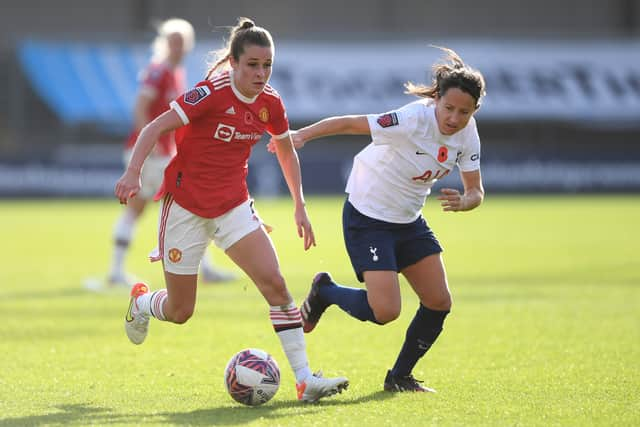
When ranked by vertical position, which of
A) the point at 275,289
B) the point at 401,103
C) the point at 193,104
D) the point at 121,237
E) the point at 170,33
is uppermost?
the point at 193,104

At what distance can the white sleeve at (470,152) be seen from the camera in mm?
6215

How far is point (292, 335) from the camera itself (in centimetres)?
584

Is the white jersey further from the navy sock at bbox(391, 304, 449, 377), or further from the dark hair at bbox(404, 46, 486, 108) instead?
the navy sock at bbox(391, 304, 449, 377)

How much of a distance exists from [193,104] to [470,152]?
166 centimetres

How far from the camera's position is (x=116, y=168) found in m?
25.5

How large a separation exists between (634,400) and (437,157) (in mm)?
1733

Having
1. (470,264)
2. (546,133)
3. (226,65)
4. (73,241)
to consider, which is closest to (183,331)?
(226,65)

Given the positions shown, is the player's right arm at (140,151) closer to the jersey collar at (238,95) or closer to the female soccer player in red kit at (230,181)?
the female soccer player in red kit at (230,181)

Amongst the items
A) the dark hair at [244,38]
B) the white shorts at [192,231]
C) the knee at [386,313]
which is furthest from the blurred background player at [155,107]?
the knee at [386,313]

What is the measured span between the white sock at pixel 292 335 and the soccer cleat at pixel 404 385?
1.97 ft

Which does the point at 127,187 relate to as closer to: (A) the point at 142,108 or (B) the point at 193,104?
(B) the point at 193,104

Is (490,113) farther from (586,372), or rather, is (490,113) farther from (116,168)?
(586,372)

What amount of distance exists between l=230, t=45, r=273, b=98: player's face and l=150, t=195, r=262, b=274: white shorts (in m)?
0.70

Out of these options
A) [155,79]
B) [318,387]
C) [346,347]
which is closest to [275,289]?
[318,387]
